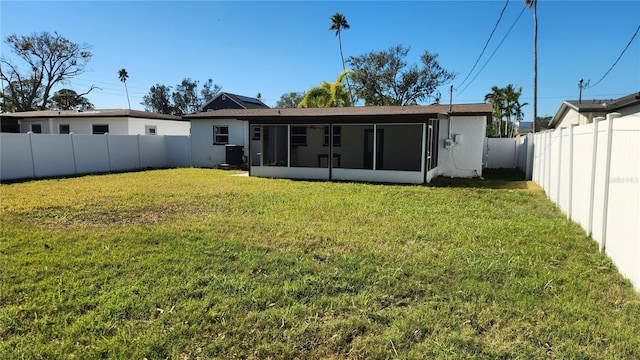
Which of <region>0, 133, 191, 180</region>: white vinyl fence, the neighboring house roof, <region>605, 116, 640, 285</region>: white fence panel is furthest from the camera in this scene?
the neighboring house roof

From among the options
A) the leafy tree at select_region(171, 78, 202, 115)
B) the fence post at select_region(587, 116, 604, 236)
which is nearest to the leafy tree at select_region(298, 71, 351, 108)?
the fence post at select_region(587, 116, 604, 236)

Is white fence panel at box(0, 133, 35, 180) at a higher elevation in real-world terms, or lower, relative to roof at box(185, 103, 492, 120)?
lower

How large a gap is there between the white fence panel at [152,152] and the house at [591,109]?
16559 mm

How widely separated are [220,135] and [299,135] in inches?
168

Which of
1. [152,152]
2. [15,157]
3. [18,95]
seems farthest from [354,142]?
[18,95]

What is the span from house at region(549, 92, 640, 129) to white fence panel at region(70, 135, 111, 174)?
15.9 m

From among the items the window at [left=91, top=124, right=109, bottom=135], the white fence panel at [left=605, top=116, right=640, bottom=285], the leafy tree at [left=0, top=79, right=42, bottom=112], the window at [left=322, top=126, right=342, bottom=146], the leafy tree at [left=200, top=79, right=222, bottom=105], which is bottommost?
the white fence panel at [left=605, top=116, right=640, bottom=285]

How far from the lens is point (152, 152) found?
17922mm

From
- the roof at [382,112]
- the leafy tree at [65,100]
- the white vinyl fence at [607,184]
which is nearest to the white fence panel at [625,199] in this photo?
the white vinyl fence at [607,184]

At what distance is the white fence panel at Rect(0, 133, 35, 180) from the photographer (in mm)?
12164

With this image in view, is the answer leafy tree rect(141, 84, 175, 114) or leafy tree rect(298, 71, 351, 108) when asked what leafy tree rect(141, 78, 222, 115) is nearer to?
leafy tree rect(141, 84, 175, 114)

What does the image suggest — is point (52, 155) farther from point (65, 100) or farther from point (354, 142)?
point (65, 100)

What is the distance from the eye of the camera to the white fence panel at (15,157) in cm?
1216

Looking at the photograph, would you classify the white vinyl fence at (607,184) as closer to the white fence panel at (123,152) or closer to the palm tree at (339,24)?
the white fence panel at (123,152)
